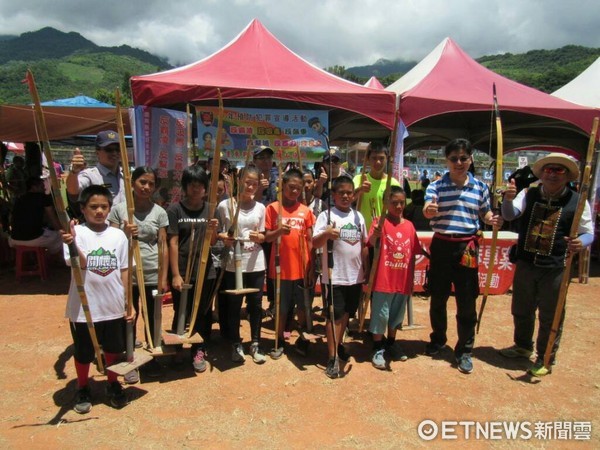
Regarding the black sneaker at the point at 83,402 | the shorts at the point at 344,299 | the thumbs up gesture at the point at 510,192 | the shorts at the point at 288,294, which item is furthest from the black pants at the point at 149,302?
the thumbs up gesture at the point at 510,192

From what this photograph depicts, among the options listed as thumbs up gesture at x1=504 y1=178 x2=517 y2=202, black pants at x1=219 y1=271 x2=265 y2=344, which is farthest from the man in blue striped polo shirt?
black pants at x1=219 y1=271 x2=265 y2=344

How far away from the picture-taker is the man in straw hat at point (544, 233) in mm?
3250

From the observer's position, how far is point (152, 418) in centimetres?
263

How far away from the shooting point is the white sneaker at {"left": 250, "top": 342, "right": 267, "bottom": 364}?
3.43 metres

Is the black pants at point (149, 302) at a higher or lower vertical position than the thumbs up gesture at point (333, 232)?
lower

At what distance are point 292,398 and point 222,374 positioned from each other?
25.8 inches

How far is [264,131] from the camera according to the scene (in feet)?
17.2

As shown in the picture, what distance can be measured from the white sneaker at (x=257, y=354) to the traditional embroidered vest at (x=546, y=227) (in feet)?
7.96

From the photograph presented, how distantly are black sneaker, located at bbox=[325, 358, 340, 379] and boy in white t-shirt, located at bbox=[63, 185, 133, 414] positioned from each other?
151 centimetres

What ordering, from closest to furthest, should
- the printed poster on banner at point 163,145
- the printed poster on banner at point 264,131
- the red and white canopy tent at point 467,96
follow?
the printed poster on banner at point 163,145 → the printed poster on banner at point 264,131 → the red and white canopy tent at point 467,96

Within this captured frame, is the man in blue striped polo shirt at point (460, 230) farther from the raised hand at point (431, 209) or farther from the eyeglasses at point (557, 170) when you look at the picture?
the eyeglasses at point (557, 170)

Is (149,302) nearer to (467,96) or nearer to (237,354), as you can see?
(237,354)

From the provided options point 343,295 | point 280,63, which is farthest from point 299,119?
point 343,295

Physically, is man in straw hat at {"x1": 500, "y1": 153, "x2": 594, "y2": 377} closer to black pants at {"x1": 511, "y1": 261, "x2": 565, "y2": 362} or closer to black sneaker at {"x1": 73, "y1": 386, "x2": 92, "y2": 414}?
black pants at {"x1": 511, "y1": 261, "x2": 565, "y2": 362}
